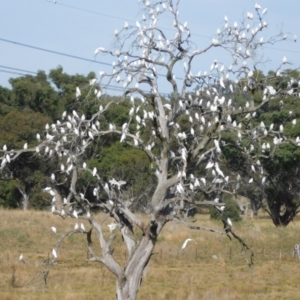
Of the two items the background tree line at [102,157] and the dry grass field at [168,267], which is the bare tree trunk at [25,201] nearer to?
the background tree line at [102,157]

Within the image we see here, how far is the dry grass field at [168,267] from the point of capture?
19.6 meters

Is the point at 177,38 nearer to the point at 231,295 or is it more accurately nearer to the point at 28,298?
the point at 28,298

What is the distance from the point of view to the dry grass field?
19.6m

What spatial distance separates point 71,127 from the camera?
10484 mm

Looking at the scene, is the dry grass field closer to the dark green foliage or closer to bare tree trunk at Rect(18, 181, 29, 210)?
bare tree trunk at Rect(18, 181, 29, 210)

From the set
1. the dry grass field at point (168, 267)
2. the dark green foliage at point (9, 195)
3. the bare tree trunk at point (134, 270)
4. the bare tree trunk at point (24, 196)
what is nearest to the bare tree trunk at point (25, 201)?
the bare tree trunk at point (24, 196)

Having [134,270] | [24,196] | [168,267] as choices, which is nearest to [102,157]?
[24,196]

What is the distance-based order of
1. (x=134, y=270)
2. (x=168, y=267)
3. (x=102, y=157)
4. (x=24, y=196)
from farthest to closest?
(x=24, y=196) < (x=102, y=157) < (x=168, y=267) < (x=134, y=270)

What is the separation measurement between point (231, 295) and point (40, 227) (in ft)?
53.3

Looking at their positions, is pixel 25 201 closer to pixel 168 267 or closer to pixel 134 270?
pixel 168 267

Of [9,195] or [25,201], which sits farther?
[9,195]

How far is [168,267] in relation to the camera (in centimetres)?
2627

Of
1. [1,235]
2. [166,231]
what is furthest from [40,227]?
[166,231]

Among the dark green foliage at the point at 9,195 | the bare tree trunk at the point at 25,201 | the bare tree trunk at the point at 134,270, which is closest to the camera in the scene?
the bare tree trunk at the point at 134,270
